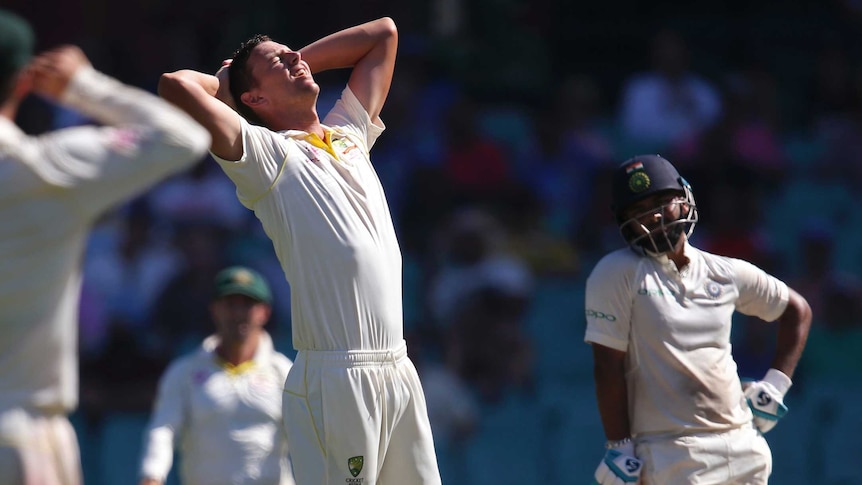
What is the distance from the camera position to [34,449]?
12.3ft

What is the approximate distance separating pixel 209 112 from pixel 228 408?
2857 mm

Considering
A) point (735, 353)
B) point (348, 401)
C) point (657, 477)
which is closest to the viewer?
point (348, 401)

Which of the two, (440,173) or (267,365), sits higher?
(440,173)

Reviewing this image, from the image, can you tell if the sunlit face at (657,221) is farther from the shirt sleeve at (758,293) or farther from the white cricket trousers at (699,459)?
the white cricket trousers at (699,459)

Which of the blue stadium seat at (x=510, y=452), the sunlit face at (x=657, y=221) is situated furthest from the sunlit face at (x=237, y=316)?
the blue stadium seat at (x=510, y=452)

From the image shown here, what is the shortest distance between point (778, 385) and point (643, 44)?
7.17m

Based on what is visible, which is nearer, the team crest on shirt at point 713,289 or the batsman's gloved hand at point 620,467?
the batsman's gloved hand at point 620,467

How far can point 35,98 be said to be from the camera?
1145cm

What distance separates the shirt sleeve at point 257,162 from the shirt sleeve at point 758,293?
6.40 feet

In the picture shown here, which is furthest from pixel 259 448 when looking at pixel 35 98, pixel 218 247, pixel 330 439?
pixel 35 98

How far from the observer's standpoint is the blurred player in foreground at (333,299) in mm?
4602

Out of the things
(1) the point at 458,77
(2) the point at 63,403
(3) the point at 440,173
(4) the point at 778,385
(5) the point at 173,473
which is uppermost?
(1) the point at 458,77

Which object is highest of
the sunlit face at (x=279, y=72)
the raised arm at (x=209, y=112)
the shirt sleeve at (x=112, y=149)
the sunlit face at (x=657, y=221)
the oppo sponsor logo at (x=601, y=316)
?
the sunlit face at (x=279, y=72)

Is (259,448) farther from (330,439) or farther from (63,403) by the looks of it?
(63,403)
